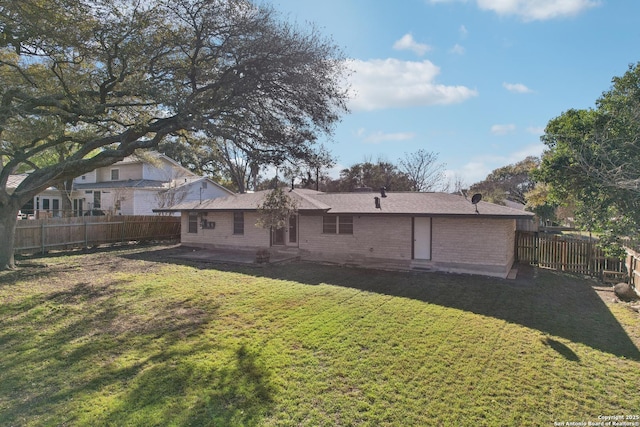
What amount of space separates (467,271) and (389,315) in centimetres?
630

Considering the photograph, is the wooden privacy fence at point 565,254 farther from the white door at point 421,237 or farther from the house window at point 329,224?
the house window at point 329,224

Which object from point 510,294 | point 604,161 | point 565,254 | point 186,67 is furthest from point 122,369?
point 565,254

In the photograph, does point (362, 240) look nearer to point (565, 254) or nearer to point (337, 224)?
point (337, 224)

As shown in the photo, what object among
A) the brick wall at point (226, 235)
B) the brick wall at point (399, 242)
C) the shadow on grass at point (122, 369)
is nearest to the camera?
the shadow on grass at point (122, 369)

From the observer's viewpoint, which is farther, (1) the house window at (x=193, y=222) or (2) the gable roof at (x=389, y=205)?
(1) the house window at (x=193, y=222)

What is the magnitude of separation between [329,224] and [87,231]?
1293cm

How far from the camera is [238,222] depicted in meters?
17.5

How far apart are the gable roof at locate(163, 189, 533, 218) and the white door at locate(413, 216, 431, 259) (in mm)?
547

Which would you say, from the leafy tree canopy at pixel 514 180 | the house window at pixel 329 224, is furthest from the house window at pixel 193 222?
the leafy tree canopy at pixel 514 180

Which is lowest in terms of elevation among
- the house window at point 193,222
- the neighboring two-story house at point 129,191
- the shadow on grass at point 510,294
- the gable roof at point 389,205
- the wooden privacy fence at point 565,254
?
the shadow on grass at point 510,294

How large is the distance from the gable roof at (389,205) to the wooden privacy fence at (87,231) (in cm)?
384

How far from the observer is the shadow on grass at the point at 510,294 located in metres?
7.01

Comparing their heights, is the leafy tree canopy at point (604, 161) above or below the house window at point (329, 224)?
above

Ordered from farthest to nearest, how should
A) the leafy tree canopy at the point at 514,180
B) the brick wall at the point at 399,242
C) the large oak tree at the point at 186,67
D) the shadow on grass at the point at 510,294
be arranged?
the leafy tree canopy at the point at 514,180, the brick wall at the point at 399,242, the large oak tree at the point at 186,67, the shadow on grass at the point at 510,294
